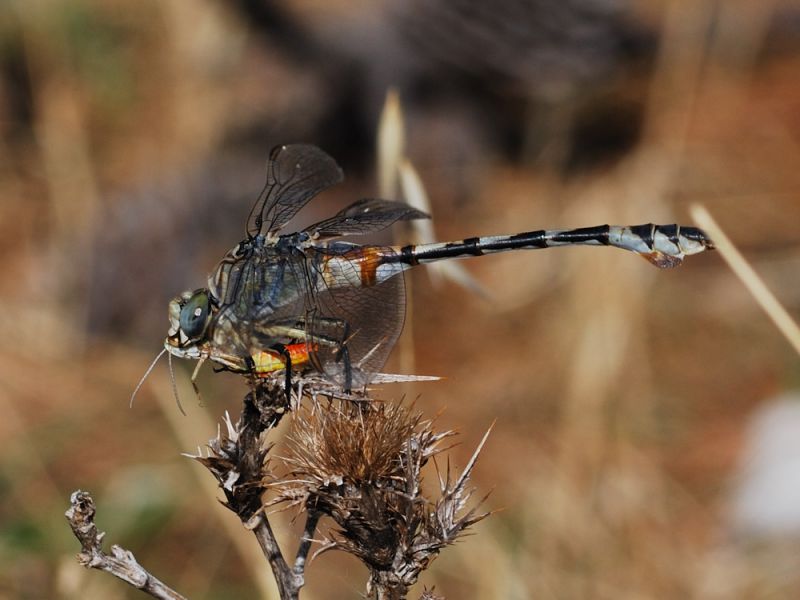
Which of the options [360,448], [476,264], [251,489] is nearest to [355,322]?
[360,448]

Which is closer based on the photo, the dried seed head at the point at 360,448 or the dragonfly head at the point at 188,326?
the dried seed head at the point at 360,448

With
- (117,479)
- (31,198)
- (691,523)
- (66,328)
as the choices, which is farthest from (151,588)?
(31,198)

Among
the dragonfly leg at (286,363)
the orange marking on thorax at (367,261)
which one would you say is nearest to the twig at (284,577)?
the dragonfly leg at (286,363)

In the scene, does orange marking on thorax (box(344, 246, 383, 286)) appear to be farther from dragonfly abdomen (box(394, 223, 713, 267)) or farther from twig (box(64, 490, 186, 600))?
twig (box(64, 490, 186, 600))

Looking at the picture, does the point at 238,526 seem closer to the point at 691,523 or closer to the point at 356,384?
the point at 356,384

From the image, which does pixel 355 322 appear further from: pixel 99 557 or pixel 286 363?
pixel 99 557

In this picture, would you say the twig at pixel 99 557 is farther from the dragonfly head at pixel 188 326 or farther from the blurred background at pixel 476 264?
the blurred background at pixel 476 264
